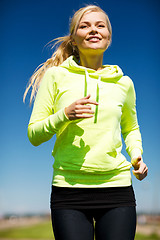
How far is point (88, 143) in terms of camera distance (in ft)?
6.94

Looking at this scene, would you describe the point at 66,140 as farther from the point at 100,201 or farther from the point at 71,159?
the point at 100,201

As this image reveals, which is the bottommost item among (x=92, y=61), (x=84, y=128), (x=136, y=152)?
(x=136, y=152)

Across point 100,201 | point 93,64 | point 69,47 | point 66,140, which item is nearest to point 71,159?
point 66,140

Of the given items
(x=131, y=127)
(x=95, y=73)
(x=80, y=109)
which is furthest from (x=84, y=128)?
(x=131, y=127)

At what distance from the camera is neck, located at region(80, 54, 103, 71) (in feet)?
7.93

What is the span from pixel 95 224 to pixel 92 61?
117cm

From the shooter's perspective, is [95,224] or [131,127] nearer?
[95,224]

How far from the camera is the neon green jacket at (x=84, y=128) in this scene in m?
2.08

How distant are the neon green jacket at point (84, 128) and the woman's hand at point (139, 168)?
0.16 ft

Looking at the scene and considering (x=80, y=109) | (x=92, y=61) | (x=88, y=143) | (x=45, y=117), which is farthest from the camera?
(x=92, y=61)

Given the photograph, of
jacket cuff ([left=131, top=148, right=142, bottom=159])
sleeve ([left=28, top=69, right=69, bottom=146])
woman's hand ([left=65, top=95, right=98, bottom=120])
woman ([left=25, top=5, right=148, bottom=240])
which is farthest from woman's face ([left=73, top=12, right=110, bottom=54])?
jacket cuff ([left=131, top=148, right=142, bottom=159])

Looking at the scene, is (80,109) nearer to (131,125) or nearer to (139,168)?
(139,168)

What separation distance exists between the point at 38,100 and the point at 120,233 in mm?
1039

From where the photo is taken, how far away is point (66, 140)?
7.12ft
